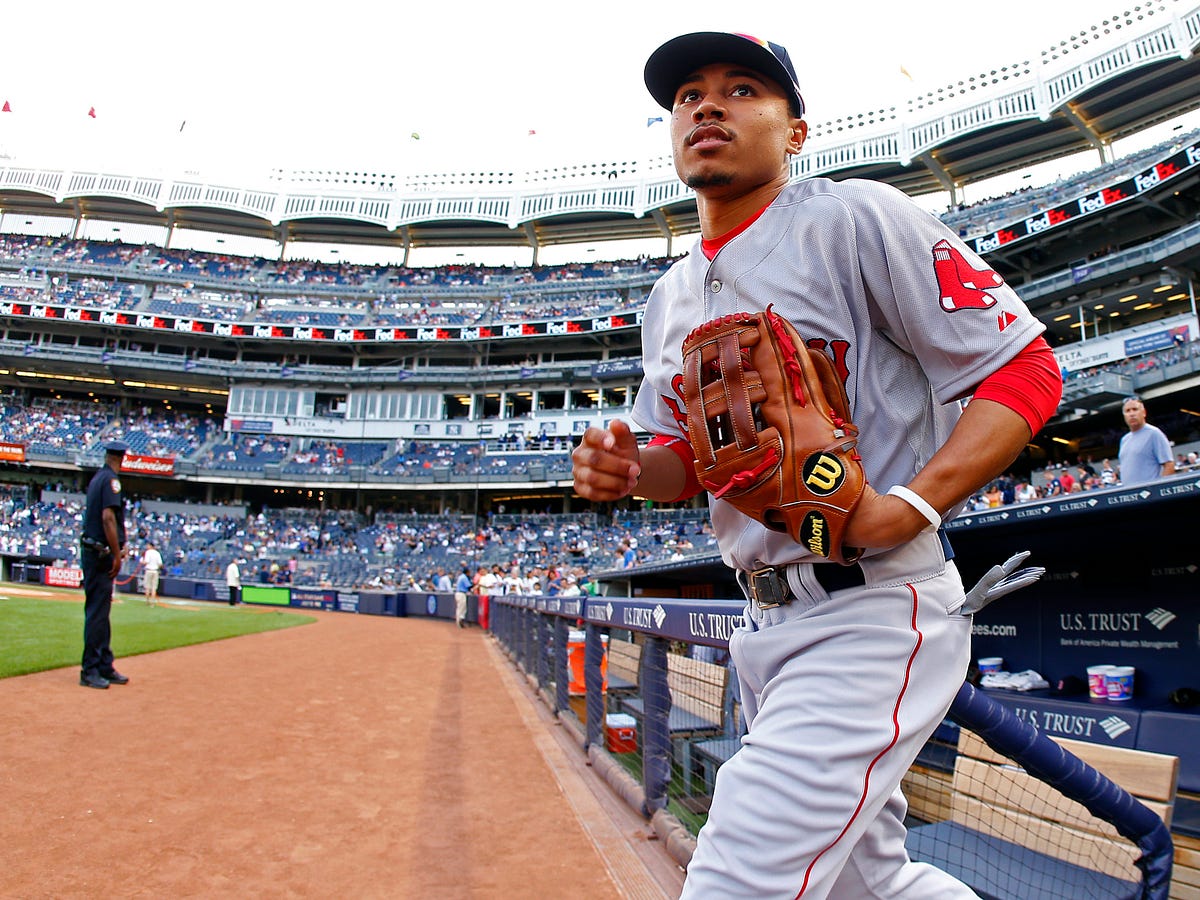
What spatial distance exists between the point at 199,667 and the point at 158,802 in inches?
201

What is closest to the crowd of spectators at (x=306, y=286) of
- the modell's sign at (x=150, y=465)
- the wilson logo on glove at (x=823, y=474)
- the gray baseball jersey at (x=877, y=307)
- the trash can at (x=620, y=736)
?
the modell's sign at (x=150, y=465)

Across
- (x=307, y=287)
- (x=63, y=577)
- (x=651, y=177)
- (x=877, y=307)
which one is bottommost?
(x=63, y=577)

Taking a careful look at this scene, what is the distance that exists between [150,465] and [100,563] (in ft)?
130

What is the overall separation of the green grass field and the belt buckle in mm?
7378

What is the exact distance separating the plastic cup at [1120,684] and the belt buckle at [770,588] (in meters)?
3.74

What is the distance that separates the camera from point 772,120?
145 centimetres

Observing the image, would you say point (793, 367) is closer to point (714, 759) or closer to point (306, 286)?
point (714, 759)

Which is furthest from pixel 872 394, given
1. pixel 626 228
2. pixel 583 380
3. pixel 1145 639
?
pixel 626 228

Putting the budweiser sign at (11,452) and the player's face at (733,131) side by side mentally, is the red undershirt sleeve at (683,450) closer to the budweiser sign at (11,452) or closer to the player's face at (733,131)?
the player's face at (733,131)

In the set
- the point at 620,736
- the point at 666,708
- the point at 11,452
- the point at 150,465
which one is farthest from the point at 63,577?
the point at 666,708

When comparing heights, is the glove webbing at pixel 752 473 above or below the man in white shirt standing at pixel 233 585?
above

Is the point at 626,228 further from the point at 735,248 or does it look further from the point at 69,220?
the point at 735,248

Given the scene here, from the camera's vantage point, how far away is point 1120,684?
3.93 meters

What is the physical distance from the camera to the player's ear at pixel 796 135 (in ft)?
5.04
